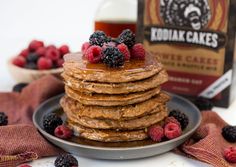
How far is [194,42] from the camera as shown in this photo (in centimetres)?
223

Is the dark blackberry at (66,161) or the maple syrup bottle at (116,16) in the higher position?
the maple syrup bottle at (116,16)

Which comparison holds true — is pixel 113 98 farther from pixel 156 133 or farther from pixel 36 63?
pixel 36 63

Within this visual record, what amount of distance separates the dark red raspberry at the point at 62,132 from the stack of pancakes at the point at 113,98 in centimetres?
3

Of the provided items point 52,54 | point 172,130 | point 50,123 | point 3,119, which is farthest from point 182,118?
point 52,54

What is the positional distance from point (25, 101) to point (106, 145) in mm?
617

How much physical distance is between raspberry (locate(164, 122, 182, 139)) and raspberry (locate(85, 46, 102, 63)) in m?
0.34

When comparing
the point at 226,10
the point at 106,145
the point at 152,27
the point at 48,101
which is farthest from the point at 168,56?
the point at 106,145

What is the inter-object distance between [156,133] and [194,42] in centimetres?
65

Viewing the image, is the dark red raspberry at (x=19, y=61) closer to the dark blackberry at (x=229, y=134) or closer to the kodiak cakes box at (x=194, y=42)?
the kodiak cakes box at (x=194, y=42)

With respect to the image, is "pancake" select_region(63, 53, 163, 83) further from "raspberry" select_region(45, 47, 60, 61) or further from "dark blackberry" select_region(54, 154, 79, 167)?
"raspberry" select_region(45, 47, 60, 61)

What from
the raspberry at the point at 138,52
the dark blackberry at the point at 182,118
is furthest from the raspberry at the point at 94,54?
the dark blackberry at the point at 182,118

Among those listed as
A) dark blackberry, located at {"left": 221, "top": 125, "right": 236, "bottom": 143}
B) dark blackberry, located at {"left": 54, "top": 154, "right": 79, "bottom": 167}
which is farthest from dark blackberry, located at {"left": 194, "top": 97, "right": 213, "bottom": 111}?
dark blackberry, located at {"left": 54, "top": 154, "right": 79, "bottom": 167}

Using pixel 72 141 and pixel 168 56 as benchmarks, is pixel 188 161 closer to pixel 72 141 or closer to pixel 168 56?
pixel 72 141

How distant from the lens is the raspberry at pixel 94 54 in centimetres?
173
